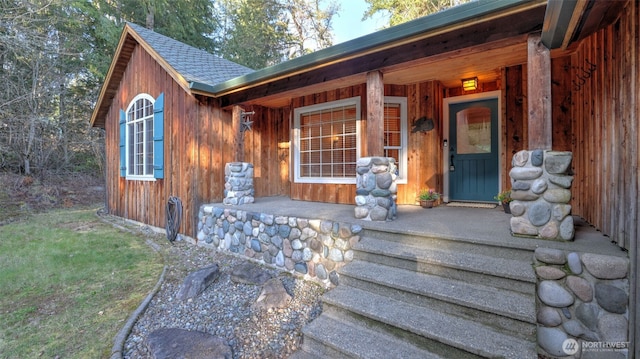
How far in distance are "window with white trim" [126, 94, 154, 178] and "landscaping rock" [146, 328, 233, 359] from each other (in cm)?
481

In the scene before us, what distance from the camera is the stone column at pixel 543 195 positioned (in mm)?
2406

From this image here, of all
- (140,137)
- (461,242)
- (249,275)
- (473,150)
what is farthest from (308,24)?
(461,242)

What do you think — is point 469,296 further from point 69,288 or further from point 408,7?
point 408,7

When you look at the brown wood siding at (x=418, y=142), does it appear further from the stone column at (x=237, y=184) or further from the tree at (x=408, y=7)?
the tree at (x=408, y=7)

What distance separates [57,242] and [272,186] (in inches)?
162

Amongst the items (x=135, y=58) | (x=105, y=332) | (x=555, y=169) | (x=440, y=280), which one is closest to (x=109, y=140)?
(x=135, y=58)

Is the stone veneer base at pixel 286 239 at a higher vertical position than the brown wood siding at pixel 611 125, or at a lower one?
lower

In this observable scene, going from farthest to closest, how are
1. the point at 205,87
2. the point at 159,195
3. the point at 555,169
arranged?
the point at 159,195 → the point at 205,87 → the point at 555,169

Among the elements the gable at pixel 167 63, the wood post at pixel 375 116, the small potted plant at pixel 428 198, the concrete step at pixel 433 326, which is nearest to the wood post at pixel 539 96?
the wood post at pixel 375 116

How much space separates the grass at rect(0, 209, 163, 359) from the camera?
2469mm

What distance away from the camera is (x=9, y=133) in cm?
859

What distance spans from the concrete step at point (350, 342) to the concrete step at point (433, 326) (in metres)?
0.05

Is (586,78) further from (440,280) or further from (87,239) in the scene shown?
(87,239)

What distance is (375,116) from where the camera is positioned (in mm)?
3510
